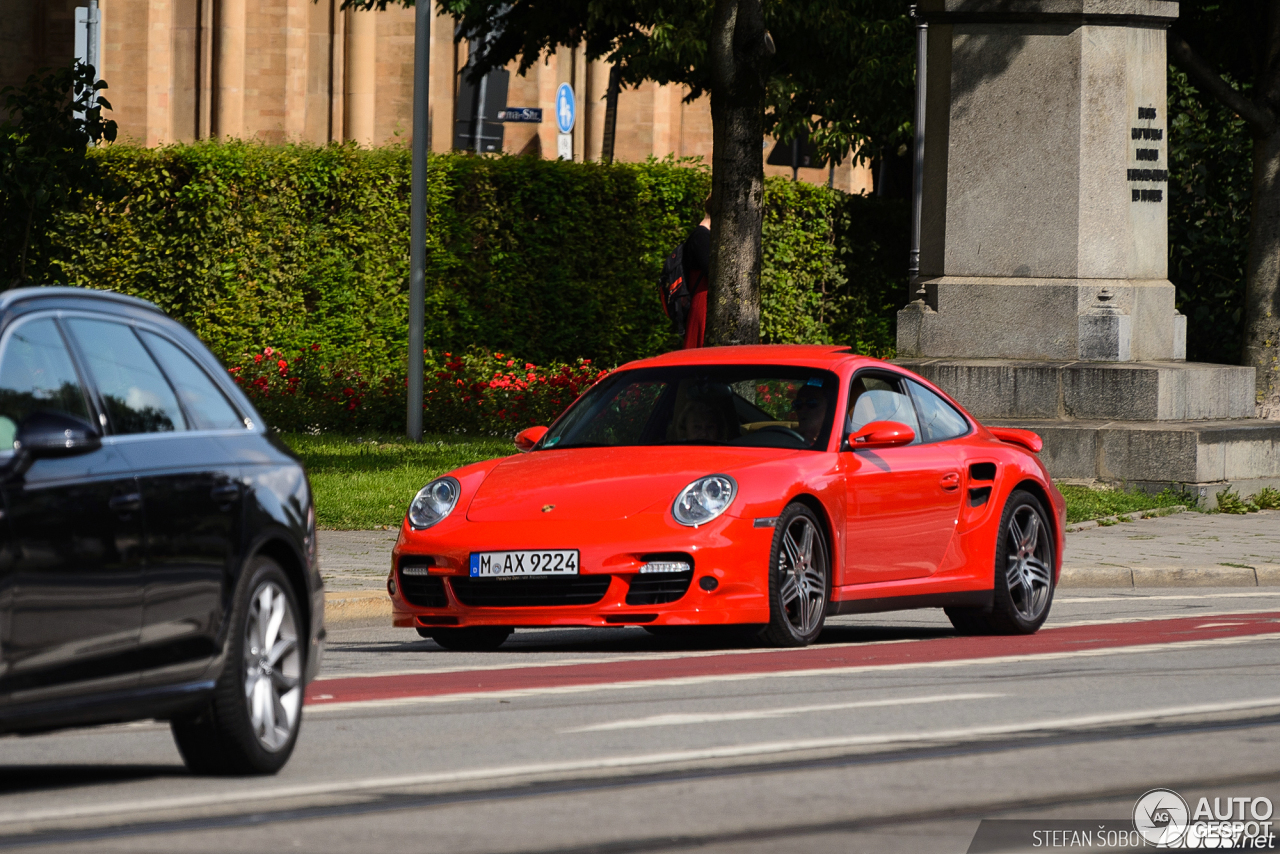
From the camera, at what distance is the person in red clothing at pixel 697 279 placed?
20.4m

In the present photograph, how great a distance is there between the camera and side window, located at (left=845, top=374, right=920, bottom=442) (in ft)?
38.0

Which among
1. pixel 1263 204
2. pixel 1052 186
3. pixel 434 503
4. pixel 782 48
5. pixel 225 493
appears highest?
pixel 782 48

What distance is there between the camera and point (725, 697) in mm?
8867

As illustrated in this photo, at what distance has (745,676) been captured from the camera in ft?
31.4

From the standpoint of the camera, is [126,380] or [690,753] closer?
[126,380]

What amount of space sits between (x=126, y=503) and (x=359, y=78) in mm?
44882

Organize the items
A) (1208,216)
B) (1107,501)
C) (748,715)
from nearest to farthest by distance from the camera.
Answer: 1. (748,715)
2. (1107,501)
3. (1208,216)

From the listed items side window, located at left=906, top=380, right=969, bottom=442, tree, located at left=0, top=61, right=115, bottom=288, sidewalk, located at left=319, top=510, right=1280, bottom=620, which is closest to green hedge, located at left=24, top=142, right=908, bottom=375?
tree, located at left=0, top=61, right=115, bottom=288

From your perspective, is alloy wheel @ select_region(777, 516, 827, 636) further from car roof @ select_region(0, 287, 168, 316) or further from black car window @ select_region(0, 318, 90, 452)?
black car window @ select_region(0, 318, 90, 452)

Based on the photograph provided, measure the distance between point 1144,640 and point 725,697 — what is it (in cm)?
332

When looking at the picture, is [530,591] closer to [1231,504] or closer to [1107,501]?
[1107,501]

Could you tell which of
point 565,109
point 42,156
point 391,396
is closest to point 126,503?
point 42,156

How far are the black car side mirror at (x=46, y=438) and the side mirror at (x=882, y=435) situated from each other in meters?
5.56

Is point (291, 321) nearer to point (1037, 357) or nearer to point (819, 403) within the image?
point (1037, 357)
